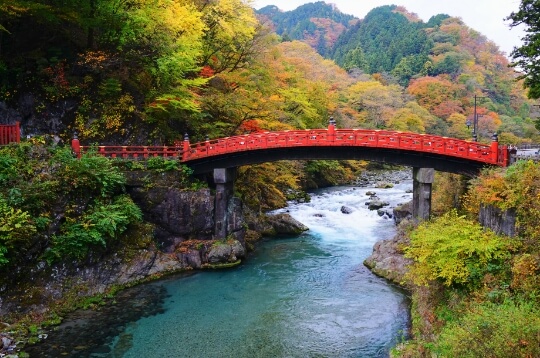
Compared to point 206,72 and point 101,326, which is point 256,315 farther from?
point 206,72

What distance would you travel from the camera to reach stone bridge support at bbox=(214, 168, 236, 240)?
85.9 ft

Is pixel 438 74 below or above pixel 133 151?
above

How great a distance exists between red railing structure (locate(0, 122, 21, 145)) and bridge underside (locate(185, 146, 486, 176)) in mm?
9082

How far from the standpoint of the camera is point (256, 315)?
1883 centimetres

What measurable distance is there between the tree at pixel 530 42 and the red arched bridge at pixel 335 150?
3.71 meters

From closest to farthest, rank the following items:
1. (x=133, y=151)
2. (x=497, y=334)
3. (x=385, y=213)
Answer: (x=497, y=334) → (x=133, y=151) → (x=385, y=213)

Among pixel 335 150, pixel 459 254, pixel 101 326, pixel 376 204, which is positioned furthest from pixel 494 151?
pixel 101 326

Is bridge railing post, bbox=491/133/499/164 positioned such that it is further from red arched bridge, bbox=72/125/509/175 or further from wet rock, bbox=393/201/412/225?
wet rock, bbox=393/201/412/225

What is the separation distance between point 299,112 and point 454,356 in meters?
32.3

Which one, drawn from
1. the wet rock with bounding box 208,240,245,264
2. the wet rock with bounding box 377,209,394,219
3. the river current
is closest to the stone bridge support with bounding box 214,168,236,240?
the wet rock with bounding box 208,240,245,264

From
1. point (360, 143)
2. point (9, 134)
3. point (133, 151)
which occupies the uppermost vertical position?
point (9, 134)

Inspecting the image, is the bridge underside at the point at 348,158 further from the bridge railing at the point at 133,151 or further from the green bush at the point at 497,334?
the green bush at the point at 497,334

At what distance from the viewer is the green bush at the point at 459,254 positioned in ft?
44.5

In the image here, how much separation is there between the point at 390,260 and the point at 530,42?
13.2 meters
